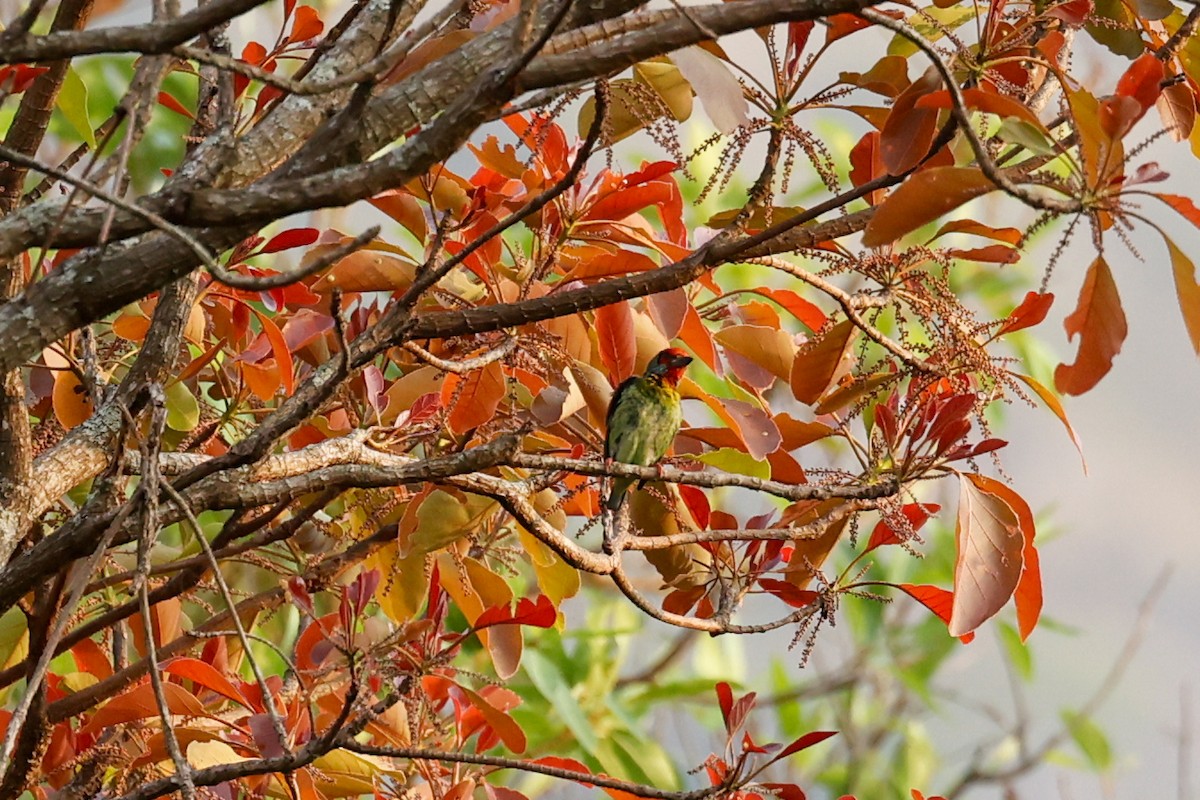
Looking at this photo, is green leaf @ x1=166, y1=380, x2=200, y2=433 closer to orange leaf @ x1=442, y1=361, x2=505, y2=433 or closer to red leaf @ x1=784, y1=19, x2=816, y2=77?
orange leaf @ x1=442, y1=361, x2=505, y2=433

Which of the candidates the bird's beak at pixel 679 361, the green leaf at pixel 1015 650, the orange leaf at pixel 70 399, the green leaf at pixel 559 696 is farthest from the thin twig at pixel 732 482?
the green leaf at pixel 1015 650

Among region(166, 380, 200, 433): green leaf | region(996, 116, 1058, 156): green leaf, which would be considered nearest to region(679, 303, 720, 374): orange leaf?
region(996, 116, 1058, 156): green leaf

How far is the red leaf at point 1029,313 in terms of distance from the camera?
2.10 meters

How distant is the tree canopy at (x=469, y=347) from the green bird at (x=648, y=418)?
0.12 meters

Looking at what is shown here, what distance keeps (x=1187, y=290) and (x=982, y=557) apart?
528 millimetres

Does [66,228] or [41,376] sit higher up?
[41,376]

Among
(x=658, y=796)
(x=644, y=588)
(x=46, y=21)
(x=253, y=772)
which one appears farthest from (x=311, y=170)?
(x=46, y=21)

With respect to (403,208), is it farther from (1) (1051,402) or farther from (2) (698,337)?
(1) (1051,402)

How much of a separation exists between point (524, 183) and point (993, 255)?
→ 0.78 metres

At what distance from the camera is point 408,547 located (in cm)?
213

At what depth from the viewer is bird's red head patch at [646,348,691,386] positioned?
279 cm

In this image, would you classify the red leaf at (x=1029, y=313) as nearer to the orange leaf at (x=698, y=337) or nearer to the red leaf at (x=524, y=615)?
the orange leaf at (x=698, y=337)

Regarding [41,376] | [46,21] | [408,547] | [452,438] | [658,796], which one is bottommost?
[658,796]

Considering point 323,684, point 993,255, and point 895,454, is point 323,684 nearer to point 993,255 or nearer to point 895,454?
point 895,454
